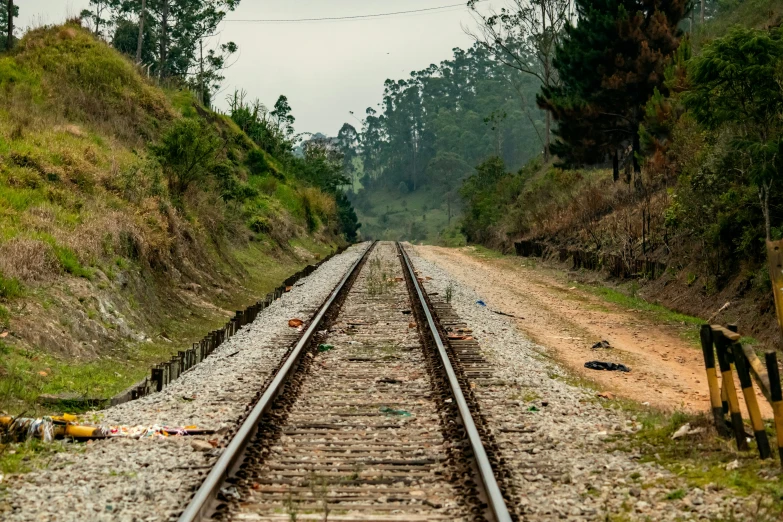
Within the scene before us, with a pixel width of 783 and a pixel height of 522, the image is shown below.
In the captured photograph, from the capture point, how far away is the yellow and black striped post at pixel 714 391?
6531mm

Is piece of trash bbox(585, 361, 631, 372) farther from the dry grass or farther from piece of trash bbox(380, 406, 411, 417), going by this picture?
the dry grass

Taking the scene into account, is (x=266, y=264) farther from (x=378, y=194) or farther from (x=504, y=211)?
(x=378, y=194)

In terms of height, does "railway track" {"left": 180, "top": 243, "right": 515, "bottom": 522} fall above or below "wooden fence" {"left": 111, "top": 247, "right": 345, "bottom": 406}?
below

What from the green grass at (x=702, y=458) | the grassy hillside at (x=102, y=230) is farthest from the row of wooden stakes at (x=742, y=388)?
the grassy hillside at (x=102, y=230)

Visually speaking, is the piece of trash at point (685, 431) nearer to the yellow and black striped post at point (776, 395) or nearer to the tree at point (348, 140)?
the yellow and black striped post at point (776, 395)

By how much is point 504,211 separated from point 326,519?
4778 centimetres

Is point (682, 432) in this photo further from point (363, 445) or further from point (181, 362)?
point (181, 362)

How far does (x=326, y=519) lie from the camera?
4770 millimetres

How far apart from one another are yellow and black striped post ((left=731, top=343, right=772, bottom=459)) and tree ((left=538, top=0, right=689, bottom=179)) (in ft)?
83.2

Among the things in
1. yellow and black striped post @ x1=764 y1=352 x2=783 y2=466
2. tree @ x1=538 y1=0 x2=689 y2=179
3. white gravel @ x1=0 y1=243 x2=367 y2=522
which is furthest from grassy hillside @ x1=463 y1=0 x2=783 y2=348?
white gravel @ x1=0 y1=243 x2=367 y2=522

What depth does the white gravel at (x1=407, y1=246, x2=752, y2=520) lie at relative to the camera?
511cm

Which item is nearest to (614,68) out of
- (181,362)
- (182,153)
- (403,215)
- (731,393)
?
(182,153)

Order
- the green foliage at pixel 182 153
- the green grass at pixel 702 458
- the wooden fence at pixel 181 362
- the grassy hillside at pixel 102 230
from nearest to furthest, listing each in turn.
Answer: the green grass at pixel 702 458
the wooden fence at pixel 181 362
the grassy hillside at pixel 102 230
the green foliage at pixel 182 153

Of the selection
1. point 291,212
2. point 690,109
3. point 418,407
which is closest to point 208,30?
point 291,212
